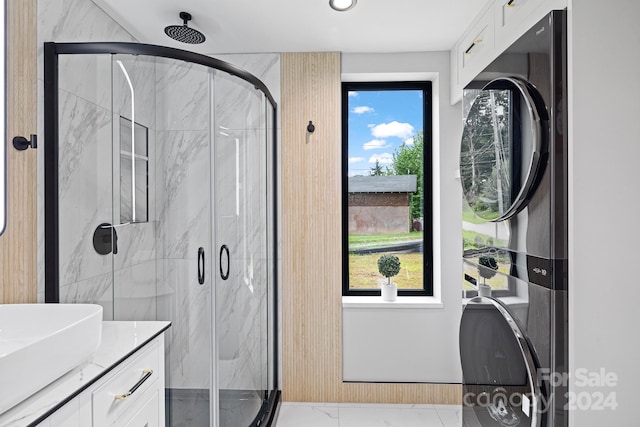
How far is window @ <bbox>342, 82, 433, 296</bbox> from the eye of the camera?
3.01 meters

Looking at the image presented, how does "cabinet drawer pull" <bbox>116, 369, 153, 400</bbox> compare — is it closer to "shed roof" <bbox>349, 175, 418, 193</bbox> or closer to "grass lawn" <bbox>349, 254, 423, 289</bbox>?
"grass lawn" <bbox>349, 254, 423, 289</bbox>

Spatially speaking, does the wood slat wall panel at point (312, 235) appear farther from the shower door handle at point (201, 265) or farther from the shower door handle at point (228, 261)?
the shower door handle at point (201, 265)

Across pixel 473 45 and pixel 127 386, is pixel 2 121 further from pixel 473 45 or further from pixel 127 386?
pixel 473 45

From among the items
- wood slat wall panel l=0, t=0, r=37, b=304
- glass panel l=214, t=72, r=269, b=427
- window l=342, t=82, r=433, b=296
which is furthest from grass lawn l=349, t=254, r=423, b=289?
wood slat wall panel l=0, t=0, r=37, b=304

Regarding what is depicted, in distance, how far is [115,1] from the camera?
2061 millimetres

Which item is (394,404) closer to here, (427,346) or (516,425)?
(427,346)

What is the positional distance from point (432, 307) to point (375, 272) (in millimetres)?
482

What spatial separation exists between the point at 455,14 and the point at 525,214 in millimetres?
1363

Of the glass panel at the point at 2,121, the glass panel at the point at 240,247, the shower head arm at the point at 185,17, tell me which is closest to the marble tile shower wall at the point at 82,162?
the glass panel at the point at 2,121

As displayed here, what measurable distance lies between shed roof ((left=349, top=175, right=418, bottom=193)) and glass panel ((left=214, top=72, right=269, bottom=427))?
798mm

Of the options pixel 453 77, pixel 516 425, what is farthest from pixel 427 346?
pixel 453 77

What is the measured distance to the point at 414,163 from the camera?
3.02m

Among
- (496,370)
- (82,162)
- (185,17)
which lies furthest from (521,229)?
(185,17)

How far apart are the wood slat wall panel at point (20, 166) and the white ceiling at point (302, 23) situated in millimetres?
622
